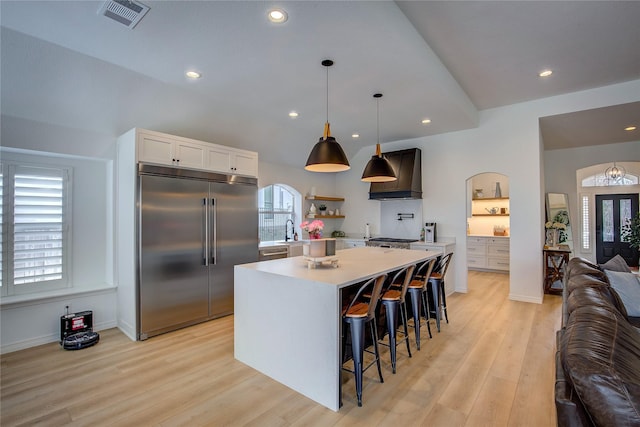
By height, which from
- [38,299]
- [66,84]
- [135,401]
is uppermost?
[66,84]

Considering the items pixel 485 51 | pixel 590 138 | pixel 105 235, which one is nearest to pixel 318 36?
pixel 485 51

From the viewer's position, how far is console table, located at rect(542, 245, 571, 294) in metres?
5.27

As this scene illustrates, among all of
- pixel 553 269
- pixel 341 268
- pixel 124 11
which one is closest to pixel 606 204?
pixel 553 269

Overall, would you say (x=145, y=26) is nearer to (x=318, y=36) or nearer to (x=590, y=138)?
(x=318, y=36)

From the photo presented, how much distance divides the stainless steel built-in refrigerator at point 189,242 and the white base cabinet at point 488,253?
19.0 feet

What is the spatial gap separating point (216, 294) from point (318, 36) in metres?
3.40

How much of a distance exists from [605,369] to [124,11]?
11.4 ft

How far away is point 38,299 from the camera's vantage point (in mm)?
3336

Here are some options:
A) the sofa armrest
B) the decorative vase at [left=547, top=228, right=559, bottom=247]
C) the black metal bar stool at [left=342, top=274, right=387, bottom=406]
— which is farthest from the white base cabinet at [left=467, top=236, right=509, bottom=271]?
the sofa armrest

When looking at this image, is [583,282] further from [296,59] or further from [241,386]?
[296,59]

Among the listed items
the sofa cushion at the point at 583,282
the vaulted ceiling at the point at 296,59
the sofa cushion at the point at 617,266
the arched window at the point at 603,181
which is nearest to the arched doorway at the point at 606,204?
→ the arched window at the point at 603,181

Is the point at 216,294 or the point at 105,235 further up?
the point at 105,235

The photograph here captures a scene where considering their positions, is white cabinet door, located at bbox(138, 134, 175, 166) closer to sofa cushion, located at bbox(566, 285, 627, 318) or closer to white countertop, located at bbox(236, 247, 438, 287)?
white countertop, located at bbox(236, 247, 438, 287)

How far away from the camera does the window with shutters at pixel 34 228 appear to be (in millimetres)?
3314
